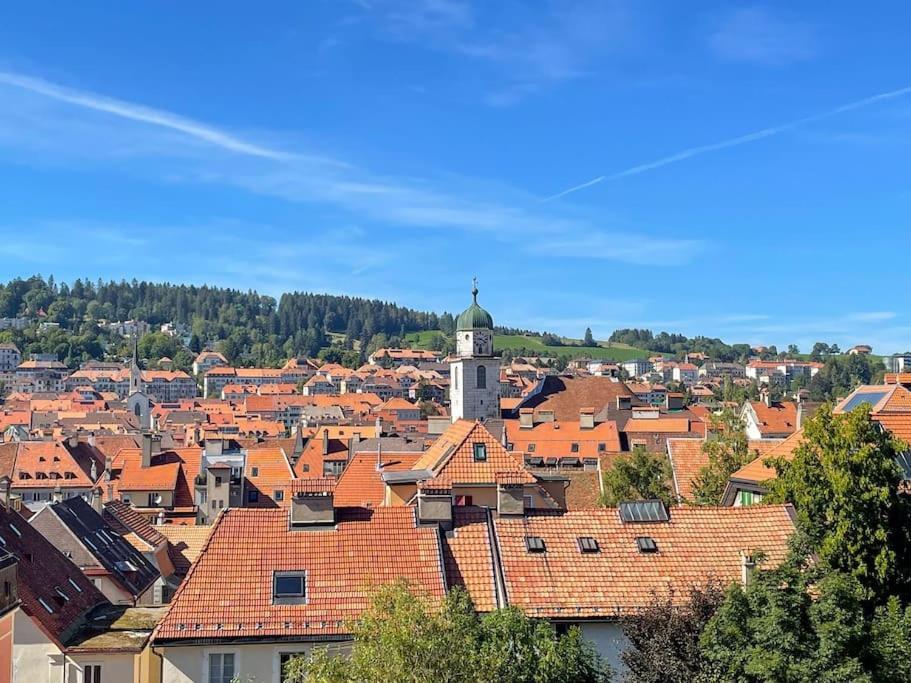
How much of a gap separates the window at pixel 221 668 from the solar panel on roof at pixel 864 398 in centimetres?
2197

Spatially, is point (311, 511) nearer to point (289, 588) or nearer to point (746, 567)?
point (289, 588)

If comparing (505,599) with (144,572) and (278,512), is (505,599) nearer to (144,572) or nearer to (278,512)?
(278,512)

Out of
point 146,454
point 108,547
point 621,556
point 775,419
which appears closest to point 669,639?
point 621,556

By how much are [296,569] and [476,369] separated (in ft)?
247

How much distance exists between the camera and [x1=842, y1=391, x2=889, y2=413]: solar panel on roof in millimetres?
33053

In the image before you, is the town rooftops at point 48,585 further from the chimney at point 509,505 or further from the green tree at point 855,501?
the green tree at point 855,501

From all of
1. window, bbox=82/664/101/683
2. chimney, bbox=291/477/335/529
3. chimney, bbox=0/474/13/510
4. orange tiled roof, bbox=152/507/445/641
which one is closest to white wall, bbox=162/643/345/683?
orange tiled roof, bbox=152/507/445/641

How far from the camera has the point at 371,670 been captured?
14.5 m

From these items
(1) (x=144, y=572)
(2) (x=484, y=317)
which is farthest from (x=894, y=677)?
(2) (x=484, y=317)

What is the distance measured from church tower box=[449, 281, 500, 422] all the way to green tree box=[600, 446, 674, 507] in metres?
54.6

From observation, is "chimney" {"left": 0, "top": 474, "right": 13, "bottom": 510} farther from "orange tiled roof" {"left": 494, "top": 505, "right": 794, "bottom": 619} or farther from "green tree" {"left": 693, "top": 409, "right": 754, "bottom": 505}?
"green tree" {"left": 693, "top": 409, "right": 754, "bottom": 505}

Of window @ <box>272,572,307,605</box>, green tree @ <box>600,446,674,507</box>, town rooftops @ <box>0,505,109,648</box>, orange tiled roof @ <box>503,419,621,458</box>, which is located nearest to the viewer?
window @ <box>272,572,307,605</box>

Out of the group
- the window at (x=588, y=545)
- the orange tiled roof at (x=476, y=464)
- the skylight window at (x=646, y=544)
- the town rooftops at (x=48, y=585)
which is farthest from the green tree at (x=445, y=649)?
the orange tiled roof at (x=476, y=464)

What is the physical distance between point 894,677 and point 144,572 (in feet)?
79.2
